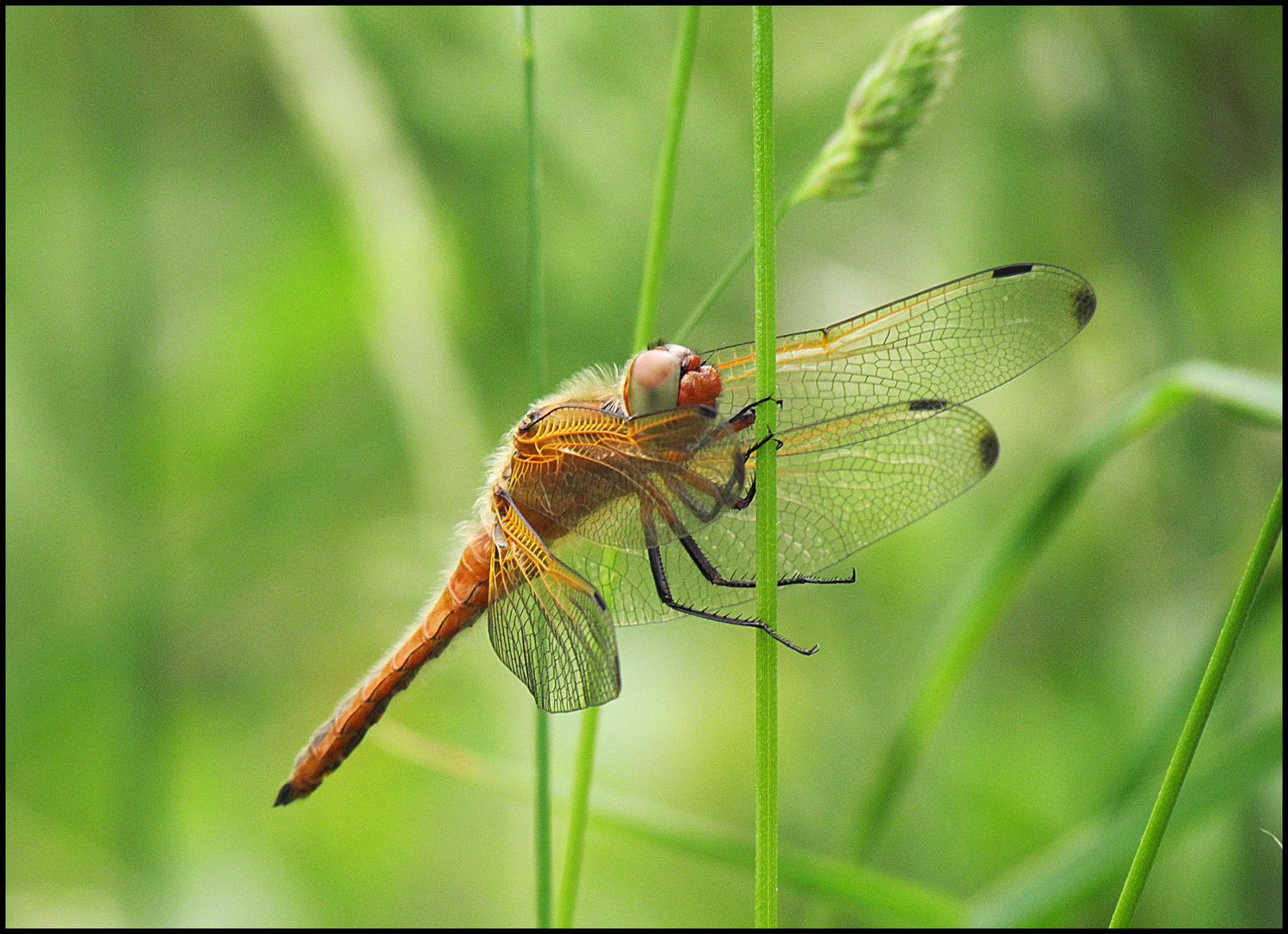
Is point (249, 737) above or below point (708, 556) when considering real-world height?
below

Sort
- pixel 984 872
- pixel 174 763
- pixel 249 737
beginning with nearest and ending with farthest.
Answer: pixel 984 872 → pixel 174 763 → pixel 249 737

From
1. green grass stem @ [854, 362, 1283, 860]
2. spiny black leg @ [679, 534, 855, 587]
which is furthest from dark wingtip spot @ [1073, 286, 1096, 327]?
spiny black leg @ [679, 534, 855, 587]

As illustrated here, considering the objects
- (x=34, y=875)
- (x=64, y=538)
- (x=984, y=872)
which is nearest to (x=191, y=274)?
(x=64, y=538)

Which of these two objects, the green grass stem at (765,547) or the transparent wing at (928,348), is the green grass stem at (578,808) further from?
the transparent wing at (928,348)

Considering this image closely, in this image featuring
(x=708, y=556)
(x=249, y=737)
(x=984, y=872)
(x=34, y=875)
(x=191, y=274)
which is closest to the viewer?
(x=708, y=556)

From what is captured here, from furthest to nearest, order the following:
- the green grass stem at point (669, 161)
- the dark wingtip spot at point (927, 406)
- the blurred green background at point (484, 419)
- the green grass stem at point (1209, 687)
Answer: the blurred green background at point (484, 419) → the dark wingtip spot at point (927, 406) → the green grass stem at point (669, 161) → the green grass stem at point (1209, 687)

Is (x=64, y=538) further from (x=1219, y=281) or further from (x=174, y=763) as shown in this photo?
(x=1219, y=281)

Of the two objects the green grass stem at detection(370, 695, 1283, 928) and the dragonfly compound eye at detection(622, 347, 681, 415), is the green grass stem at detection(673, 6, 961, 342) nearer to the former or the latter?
the dragonfly compound eye at detection(622, 347, 681, 415)

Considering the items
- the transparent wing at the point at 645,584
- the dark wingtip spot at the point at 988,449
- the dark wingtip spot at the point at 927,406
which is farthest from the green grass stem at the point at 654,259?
the dark wingtip spot at the point at 988,449
